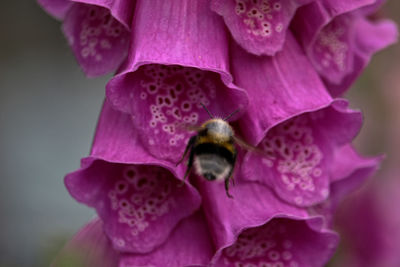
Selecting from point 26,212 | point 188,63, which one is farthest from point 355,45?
point 26,212

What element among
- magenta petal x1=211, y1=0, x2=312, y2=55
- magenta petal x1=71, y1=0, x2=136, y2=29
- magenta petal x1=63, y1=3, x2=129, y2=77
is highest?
magenta petal x1=71, y1=0, x2=136, y2=29

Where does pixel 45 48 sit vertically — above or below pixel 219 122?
below

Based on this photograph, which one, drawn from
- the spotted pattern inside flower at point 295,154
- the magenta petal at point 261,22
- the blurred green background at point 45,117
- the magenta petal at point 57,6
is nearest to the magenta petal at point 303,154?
the spotted pattern inside flower at point 295,154

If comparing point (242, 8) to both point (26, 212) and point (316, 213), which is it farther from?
point (26, 212)

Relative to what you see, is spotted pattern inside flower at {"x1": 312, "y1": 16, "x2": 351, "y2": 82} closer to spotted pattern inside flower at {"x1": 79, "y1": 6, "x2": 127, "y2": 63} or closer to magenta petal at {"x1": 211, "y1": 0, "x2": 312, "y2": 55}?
magenta petal at {"x1": 211, "y1": 0, "x2": 312, "y2": 55}

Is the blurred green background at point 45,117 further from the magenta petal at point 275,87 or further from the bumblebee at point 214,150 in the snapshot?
the bumblebee at point 214,150

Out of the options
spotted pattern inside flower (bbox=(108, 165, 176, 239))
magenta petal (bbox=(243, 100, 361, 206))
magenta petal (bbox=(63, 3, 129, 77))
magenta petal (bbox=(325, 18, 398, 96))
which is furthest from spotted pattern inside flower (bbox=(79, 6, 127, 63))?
magenta petal (bbox=(325, 18, 398, 96))
